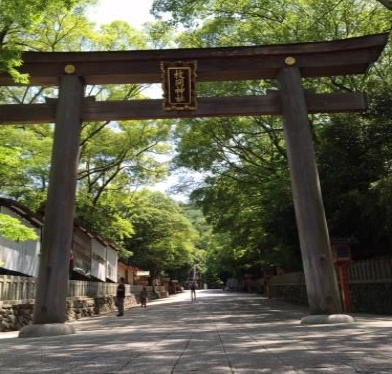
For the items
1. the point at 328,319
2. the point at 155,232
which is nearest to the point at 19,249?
the point at 328,319

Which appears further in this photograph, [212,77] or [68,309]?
[68,309]

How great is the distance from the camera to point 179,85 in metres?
12.8

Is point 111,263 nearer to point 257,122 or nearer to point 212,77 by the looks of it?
point 257,122

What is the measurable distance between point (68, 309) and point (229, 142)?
1229 cm

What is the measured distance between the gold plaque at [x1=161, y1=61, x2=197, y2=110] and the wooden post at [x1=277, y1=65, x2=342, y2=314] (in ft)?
8.27

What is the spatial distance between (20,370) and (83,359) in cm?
95

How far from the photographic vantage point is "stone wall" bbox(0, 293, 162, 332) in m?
14.0

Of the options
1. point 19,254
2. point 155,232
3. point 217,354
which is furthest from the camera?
point 155,232

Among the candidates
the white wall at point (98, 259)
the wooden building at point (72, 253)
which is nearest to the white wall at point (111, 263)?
the wooden building at point (72, 253)

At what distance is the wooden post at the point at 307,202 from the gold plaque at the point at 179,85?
2.52 metres

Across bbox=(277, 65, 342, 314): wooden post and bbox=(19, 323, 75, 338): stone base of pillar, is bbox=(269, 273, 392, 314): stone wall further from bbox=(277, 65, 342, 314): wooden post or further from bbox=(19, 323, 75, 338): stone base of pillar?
bbox=(19, 323, 75, 338): stone base of pillar

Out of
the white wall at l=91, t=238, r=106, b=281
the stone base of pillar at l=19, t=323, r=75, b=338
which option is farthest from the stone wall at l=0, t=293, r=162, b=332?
the stone base of pillar at l=19, t=323, r=75, b=338

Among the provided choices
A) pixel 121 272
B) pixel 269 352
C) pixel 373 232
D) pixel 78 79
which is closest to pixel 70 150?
pixel 78 79

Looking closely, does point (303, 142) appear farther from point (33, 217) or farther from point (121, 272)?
point (121, 272)
